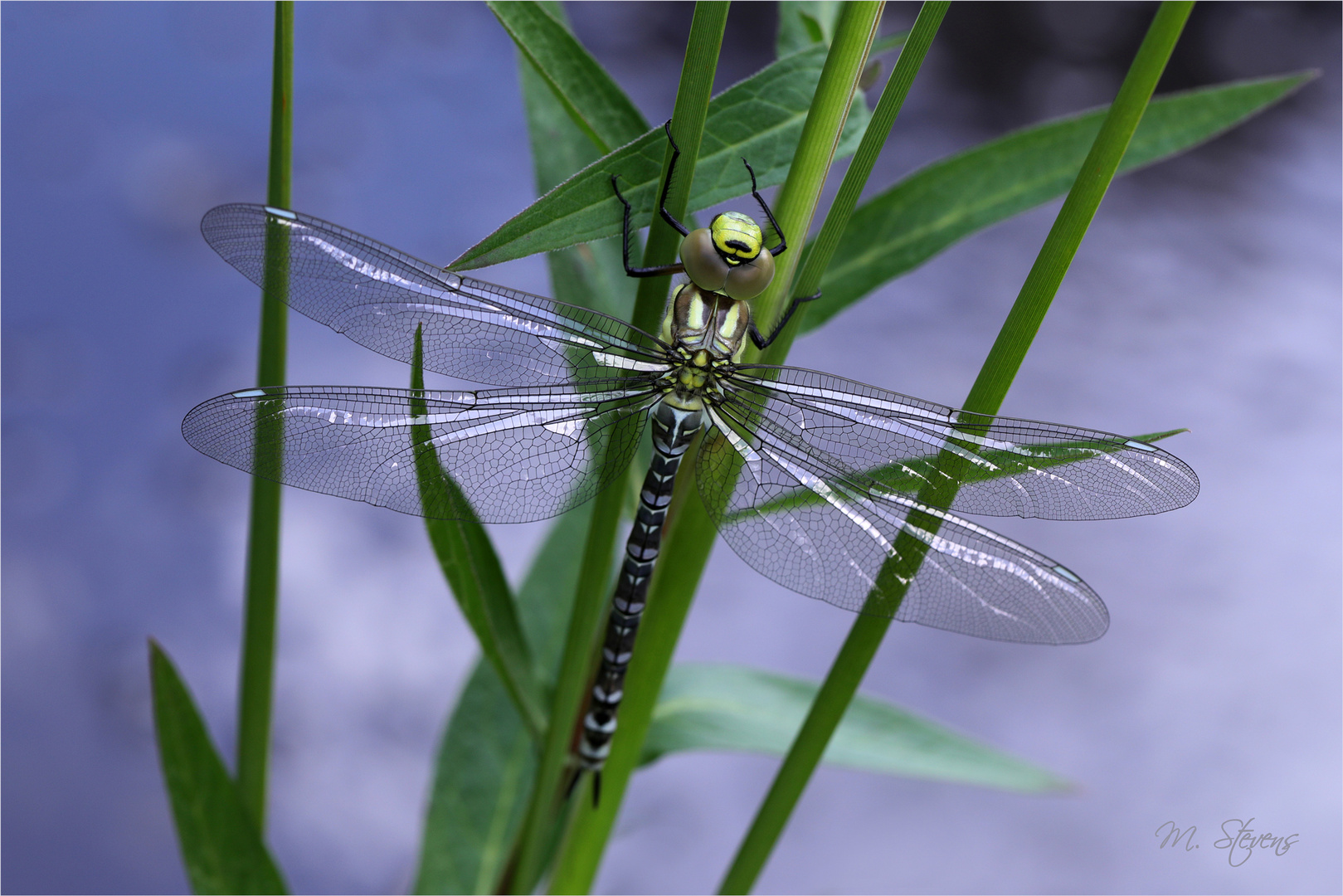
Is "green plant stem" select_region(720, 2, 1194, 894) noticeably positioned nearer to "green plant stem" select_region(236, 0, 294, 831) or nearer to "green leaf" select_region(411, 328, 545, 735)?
"green leaf" select_region(411, 328, 545, 735)

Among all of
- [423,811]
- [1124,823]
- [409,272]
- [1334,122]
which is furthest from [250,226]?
[1334,122]

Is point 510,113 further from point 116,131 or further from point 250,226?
point 250,226

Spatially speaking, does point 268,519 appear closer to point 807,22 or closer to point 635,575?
point 635,575
